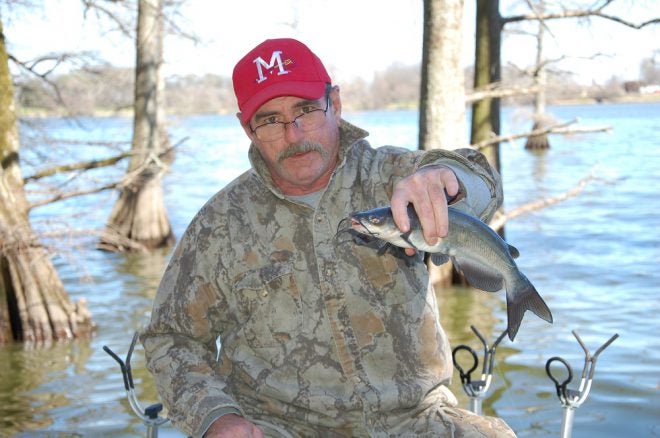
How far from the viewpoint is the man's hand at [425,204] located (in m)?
2.66

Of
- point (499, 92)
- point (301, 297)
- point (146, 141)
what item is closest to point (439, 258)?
point (301, 297)

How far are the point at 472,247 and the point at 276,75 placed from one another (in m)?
1.30

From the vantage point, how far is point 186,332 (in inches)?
141

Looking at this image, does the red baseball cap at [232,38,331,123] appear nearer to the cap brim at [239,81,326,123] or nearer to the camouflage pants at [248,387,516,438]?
the cap brim at [239,81,326,123]

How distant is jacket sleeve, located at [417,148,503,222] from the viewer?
10.2 ft

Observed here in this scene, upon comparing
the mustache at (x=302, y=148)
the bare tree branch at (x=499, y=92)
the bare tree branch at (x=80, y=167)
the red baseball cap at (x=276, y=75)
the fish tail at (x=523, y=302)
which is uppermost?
the red baseball cap at (x=276, y=75)

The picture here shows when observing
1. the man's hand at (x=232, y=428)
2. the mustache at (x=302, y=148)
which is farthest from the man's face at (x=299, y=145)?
the man's hand at (x=232, y=428)

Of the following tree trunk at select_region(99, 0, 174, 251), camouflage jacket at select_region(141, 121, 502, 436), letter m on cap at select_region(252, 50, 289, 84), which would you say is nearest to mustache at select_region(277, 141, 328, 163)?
camouflage jacket at select_region(141, 121, 502, 436)

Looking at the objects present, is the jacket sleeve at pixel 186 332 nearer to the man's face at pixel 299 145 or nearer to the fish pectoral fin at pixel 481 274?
the man's face at pixel 299 145

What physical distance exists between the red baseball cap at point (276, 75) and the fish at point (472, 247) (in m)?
1.00

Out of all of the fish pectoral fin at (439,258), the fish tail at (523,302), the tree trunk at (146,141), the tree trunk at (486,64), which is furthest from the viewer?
the tree trunk at (146,141)

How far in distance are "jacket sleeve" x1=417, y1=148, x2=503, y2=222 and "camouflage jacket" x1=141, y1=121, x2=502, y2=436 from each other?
0.01 meters

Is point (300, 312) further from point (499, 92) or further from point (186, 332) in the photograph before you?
point (499, 92)

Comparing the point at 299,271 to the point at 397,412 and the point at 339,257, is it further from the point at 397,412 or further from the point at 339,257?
the point at 397,412
